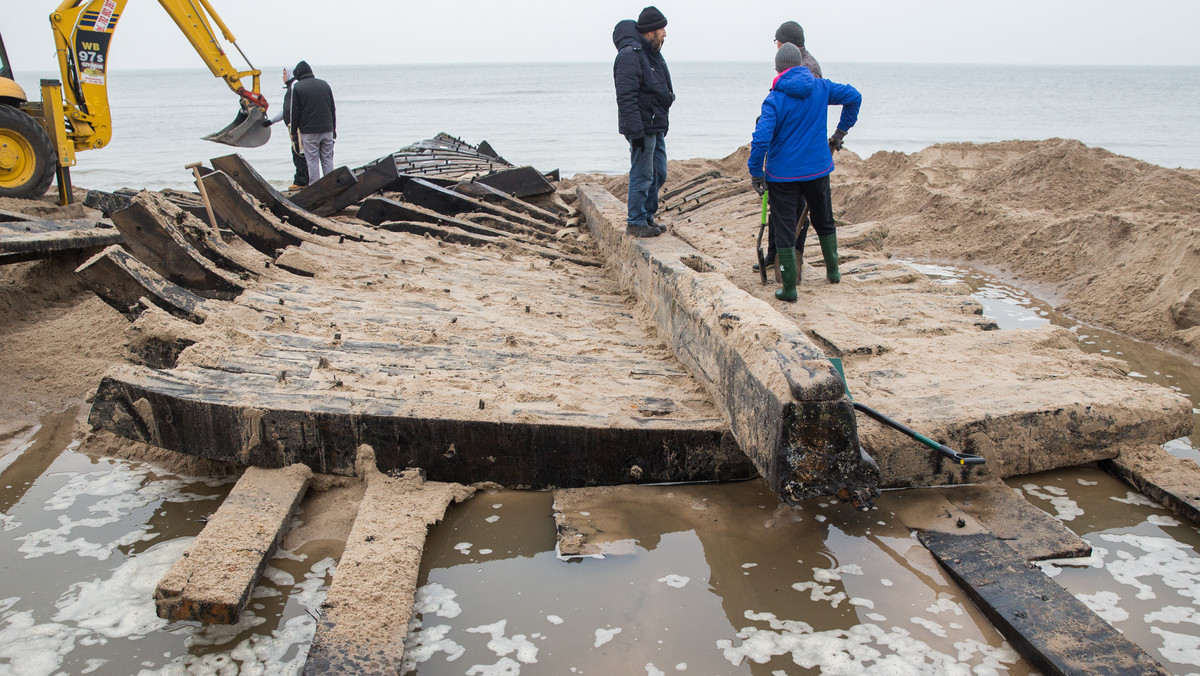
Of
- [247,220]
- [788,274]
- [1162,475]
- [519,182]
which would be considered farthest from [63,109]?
[1162,475]

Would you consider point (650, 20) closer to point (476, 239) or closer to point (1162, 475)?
point (476, 239)

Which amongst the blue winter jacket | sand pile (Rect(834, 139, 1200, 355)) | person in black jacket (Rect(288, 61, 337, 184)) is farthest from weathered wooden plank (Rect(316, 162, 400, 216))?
sand pile (Rect(834, 139, 1200, 355))

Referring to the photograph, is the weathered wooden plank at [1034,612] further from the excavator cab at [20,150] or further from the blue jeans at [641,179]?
the excavator cab at [20,150]

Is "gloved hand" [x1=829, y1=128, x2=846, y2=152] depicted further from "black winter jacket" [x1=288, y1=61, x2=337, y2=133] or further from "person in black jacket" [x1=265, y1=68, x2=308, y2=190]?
"person in black jacket" [x1=265, y1=68, x2=308, y2=190]

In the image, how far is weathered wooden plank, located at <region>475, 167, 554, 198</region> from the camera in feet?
30.0

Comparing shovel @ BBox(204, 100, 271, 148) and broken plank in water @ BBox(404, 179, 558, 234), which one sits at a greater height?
shovel @ BBox(204, 100, 271, 148)

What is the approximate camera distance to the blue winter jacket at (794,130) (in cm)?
511

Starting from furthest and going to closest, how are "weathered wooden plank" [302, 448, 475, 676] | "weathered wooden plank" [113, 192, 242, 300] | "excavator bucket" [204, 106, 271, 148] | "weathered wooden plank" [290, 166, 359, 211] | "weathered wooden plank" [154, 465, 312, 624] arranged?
"excavator bucket" [204, 106, 271, 148] → "weathered wooden plank" [290, 166, 359, 211] → "weathered wooden plank" [113, 192, 242, 300] → "weathered wooden plank" [154, 465, 312, 624] → "weathered wooden plank" [302, 448, 475, 676]

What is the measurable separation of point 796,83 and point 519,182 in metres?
4.78

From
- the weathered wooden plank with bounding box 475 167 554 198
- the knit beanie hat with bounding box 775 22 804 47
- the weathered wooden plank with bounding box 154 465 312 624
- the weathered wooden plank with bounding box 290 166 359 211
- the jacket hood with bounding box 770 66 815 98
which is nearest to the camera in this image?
the weathered wooden plank with bounding box 154 465 312 624

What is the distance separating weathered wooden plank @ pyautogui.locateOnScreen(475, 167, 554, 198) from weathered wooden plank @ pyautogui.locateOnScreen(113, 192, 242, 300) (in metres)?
4.87

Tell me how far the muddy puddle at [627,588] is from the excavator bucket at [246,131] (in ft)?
32.3

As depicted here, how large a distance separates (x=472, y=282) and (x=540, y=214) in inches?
136

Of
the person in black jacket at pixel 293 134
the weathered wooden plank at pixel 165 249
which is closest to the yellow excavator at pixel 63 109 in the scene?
the person in black jacket at pixel 293 134
